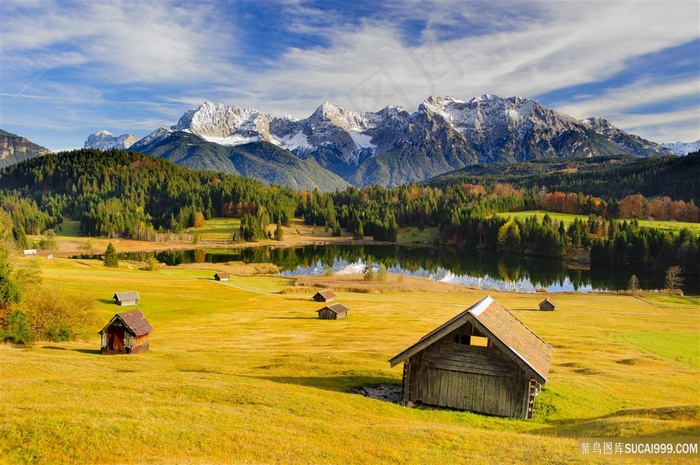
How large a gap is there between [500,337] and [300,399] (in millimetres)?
12425

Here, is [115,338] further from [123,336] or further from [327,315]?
[327,315]

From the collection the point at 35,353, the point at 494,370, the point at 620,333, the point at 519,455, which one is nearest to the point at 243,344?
the point at 35,353

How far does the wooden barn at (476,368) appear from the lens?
29250 mm

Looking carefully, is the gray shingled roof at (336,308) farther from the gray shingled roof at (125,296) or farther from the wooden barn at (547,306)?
the wooden barn at (547,306)

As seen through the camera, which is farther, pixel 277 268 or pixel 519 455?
pixel 277 268

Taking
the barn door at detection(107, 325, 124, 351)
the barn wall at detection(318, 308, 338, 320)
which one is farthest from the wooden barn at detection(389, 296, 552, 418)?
the barn wall at detection(318, 308, 338, 320)

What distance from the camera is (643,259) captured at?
162 meters

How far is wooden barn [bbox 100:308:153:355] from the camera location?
48375 millimetres

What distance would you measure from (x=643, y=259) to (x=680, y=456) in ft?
541

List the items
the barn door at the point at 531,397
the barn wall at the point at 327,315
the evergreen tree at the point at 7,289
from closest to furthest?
the barn door at the point at 531,397 → the evergreen tree at the point at 7,289 → the barn wall at the point at 327,315

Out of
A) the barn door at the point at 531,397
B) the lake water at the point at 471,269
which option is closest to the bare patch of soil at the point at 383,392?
the barn door at the point at 531,397

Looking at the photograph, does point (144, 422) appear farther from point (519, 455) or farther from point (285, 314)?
point (285, 314)

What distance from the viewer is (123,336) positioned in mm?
48938

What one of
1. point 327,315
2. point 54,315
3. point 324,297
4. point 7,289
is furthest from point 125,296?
point 324,297
